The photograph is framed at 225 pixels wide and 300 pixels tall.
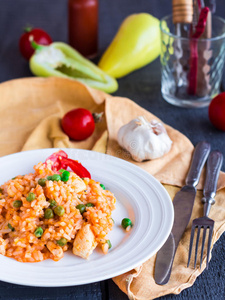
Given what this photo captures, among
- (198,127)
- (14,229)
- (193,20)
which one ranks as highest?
(193,20)

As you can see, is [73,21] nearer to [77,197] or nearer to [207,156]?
[207,156]

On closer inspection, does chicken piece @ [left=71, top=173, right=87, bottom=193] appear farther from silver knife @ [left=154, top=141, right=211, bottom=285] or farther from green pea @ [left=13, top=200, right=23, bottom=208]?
silver knife @ [left=154, top=141, right=211, bottom=285]

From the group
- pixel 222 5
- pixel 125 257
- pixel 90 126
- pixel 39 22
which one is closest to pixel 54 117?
pixel 90 126

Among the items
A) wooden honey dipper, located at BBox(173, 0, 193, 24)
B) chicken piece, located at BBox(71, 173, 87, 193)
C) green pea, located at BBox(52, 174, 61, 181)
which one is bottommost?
chicken piece, located at BBox(71, 173, 87, 193)

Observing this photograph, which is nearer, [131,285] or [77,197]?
[131,285]

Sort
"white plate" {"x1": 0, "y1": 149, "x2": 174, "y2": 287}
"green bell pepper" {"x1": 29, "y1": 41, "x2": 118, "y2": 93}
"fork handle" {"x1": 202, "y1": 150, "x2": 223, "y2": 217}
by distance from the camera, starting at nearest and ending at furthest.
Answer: "white plate" {"x1": 0, "y1": 149, "x2": 174, "y2": 287} → "fork handle" {"x1": 202, "y1": 150, "x2": 223, "y2": 217} → "green bell pepper" {"x1": 29, "y1": 41, "x2": 118, "y2": 93}

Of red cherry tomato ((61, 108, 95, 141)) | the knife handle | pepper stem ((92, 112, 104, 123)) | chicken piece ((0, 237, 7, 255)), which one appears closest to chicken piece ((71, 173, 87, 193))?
chicken piece ((0, 237, 7, 255))

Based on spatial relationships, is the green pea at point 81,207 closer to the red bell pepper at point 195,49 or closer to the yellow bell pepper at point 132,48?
the red bell pepper at point 195,49
